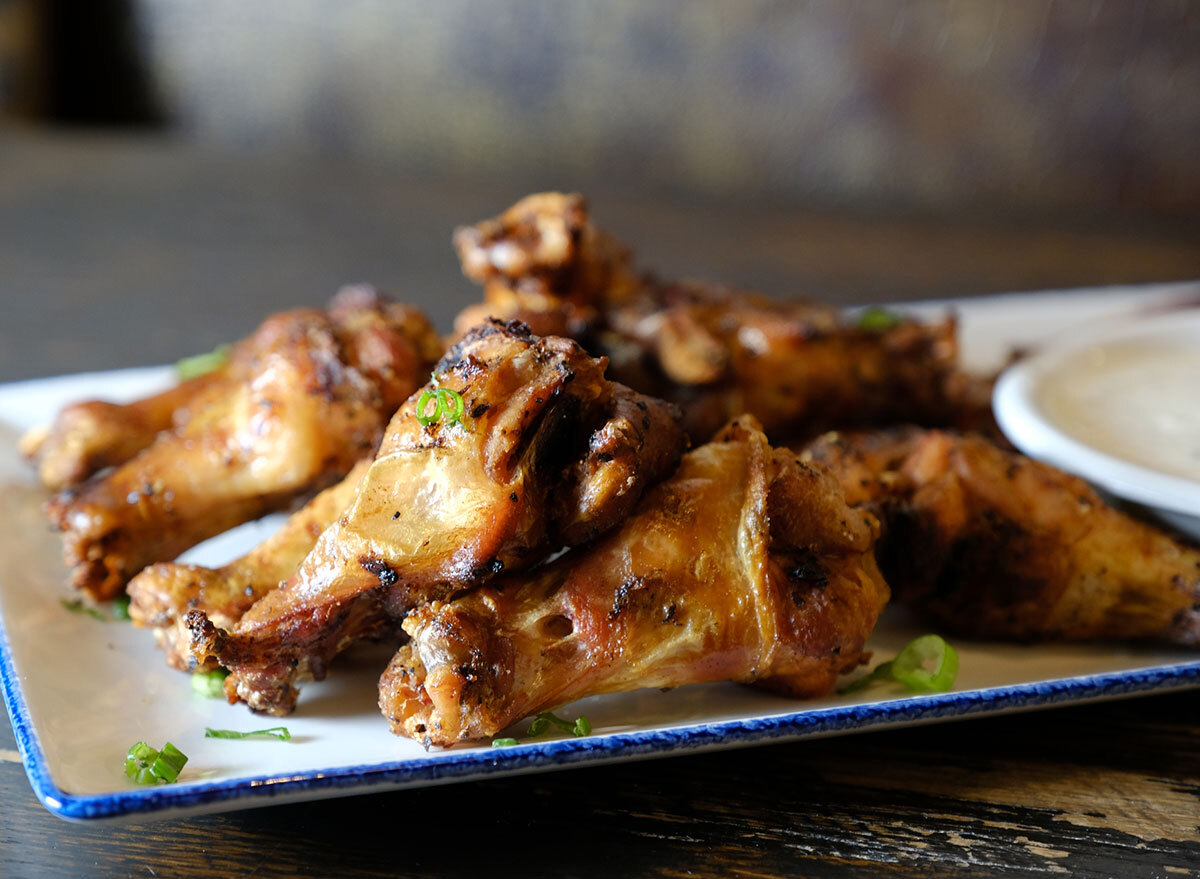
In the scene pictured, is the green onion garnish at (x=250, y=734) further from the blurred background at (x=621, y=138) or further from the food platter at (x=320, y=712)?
the blurred background at (x=621, y=138)

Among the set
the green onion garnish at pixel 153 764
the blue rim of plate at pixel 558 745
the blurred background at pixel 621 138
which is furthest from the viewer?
the blurred background at pixel 621 138

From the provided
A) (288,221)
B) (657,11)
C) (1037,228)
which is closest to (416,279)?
(288,221)

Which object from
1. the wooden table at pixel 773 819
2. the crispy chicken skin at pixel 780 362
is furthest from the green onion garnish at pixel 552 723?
the crispy chicken skin at pixel 780 362

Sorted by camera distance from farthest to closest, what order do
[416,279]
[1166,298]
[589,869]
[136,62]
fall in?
[136,62] → [416,279] → [1166,298] → [589,869]

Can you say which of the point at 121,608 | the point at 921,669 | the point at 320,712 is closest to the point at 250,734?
the point at 320,712

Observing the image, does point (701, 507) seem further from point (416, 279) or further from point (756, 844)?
point (416, 279)

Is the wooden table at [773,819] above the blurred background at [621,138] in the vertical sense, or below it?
below

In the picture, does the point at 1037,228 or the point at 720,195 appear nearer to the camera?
the point at 1037,228

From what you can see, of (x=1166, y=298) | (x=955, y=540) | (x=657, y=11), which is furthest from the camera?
(x=657, y=11)
